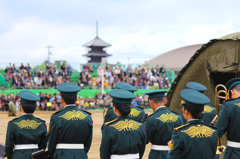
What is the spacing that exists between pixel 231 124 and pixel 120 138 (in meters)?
1.59

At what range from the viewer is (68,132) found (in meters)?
3.94

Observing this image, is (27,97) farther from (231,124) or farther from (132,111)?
(231,124)

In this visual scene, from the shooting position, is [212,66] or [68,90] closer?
[68,90]

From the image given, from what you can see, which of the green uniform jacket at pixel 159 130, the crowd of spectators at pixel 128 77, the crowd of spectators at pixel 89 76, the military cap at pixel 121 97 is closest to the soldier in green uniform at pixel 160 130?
the green uniform jacket at pixel 159 130

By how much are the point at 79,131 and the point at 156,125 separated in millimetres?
1068

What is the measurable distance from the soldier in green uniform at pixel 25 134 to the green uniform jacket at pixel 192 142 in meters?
2.05

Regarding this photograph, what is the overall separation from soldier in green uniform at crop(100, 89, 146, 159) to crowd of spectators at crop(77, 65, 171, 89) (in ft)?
75.3

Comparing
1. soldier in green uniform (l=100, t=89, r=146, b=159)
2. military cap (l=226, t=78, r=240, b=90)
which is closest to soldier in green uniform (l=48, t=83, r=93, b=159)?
soldier in green uniform (l=100, t=89, r=146, b=159)

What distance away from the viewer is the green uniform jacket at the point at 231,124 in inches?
158

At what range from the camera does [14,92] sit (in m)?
24.3

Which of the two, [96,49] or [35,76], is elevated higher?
[96,49]

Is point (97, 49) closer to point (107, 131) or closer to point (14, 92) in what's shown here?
point (14, 92)

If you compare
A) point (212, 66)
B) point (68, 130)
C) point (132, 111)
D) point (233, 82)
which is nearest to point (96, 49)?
point (212, 66)

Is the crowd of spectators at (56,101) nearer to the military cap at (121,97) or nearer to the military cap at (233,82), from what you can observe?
the military cap at (233,82)
